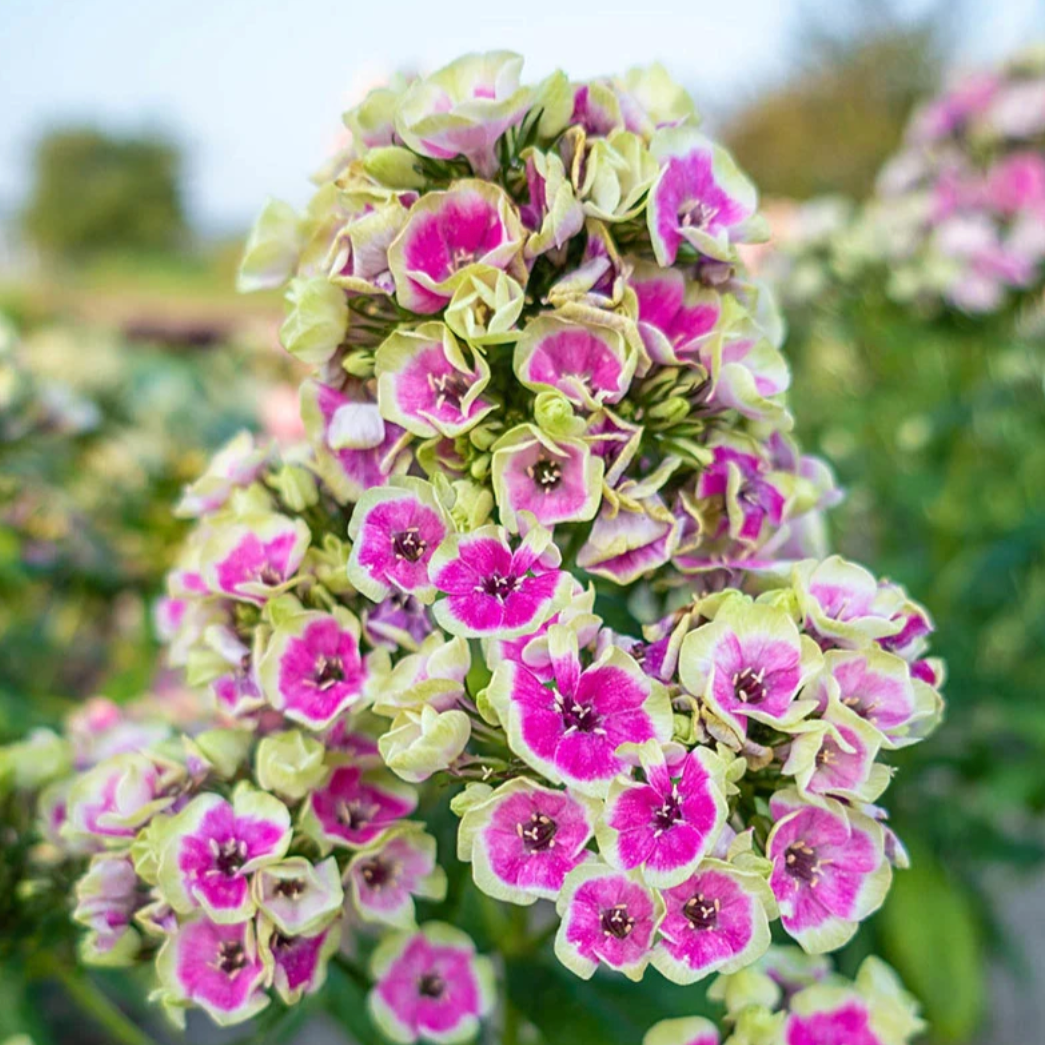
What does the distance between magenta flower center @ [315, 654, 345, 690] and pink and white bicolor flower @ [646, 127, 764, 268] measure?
37cm

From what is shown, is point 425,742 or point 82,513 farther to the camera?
point 82,513

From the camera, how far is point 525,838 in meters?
0.68

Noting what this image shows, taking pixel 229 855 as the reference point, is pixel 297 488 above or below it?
above

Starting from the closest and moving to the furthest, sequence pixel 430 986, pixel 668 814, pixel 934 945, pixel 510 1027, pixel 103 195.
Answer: pixel 668 814, pixel 430 986, pixel 510 1027, pixel 934 945, pixel 103 195

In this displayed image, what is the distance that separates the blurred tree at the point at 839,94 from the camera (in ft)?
42.1

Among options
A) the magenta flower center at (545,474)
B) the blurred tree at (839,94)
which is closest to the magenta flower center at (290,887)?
the magenta flower center at (545,474)

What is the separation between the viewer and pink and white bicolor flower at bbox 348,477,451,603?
72 centimetres

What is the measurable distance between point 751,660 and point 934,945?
71.0 inches

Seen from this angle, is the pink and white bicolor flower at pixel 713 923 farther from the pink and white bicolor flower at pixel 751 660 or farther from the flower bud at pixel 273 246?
the flower bud at pixel 273 246

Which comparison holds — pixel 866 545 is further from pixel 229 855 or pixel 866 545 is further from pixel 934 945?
pixel 229 855

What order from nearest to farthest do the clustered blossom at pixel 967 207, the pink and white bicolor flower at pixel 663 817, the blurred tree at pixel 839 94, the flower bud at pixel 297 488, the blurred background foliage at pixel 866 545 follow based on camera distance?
the pink and white bicolor flower at pixel 663 817
the flower bud at pixel 297 488
the blurred background foliage at pixel 866 545
the clustered blossom at pixel 967 207
the blurred tree at pixel 839 94

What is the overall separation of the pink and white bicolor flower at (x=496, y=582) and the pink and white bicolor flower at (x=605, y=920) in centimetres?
15

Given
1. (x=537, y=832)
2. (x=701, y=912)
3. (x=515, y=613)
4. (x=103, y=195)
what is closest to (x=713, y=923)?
(x=701, y=912)

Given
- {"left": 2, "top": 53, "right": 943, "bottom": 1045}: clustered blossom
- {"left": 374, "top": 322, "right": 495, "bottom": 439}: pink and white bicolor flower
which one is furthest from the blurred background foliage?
{"left": 374, "top": 322, "right": 495, "bottom": 439}: pink and white bicolor flower
